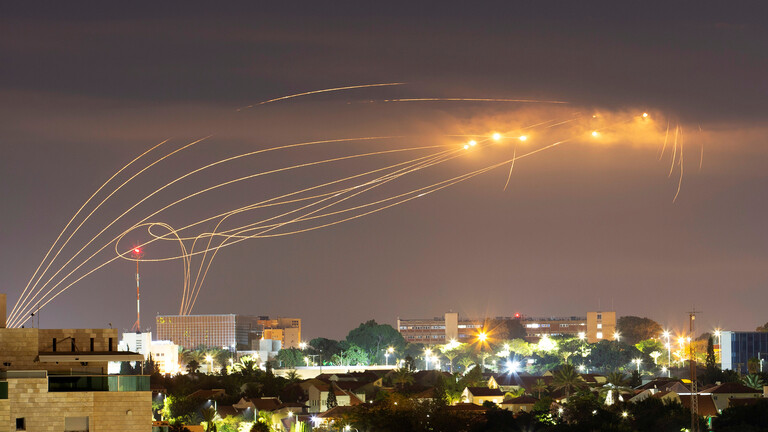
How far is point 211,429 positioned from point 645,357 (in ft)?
280

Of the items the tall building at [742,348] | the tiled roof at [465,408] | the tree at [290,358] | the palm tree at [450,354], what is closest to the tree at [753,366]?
the tall building at [742,348]

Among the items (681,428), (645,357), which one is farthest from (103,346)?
(645,357)

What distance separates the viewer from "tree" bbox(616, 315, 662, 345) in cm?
18638

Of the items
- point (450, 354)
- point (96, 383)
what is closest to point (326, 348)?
point (450, 354)

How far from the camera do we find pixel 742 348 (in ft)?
387

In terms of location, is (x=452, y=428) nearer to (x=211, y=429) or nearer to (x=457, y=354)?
(x=211, y=429)

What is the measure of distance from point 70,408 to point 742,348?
327ft

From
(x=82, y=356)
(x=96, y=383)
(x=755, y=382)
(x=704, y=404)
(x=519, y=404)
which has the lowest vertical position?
(x=519, y=404)

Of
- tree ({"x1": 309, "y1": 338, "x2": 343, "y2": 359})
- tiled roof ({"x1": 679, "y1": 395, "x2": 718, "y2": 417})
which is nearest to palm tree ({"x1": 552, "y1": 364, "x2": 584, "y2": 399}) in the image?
tiled roof ({"x1": 679, "y1": 395, "x2": 718, "y2": 417})

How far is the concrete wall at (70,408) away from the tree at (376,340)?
148 meters

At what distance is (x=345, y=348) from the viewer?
175m

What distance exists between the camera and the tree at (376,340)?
178 metres

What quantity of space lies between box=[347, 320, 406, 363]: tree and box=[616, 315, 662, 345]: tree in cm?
3570

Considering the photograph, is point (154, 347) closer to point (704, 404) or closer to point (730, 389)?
point (730, 389)
